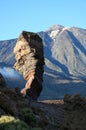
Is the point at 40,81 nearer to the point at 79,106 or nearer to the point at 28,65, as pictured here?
the point at 28,65

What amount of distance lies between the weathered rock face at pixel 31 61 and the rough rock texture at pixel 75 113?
1407 cm

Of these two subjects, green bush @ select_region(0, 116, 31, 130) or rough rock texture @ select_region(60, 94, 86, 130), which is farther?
rough rock texture @ select_region(60, 94, 86, 130)

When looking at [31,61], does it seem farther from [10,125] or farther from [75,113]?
[10,125]

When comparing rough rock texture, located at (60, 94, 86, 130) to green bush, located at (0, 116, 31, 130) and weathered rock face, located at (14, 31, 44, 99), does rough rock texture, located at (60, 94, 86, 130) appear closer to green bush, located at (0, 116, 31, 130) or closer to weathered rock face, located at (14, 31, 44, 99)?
green bush, located at (0, 116, 31, 130)

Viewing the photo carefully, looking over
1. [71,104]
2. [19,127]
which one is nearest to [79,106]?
[71,104]

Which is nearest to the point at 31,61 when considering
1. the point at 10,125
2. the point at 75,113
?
the point at 75,113

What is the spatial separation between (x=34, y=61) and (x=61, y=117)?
10.8m

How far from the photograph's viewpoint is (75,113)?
28141 mm

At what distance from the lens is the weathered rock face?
4334 cm

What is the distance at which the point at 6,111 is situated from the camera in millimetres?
27156

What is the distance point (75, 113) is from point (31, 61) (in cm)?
1679

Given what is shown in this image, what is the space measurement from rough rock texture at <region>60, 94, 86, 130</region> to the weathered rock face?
46.2ft

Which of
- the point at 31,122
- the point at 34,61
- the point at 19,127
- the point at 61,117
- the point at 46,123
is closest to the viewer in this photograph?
the point at 19,127

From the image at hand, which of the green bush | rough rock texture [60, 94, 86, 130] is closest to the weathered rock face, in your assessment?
rough rock texture [60, 94, 86, 130]
